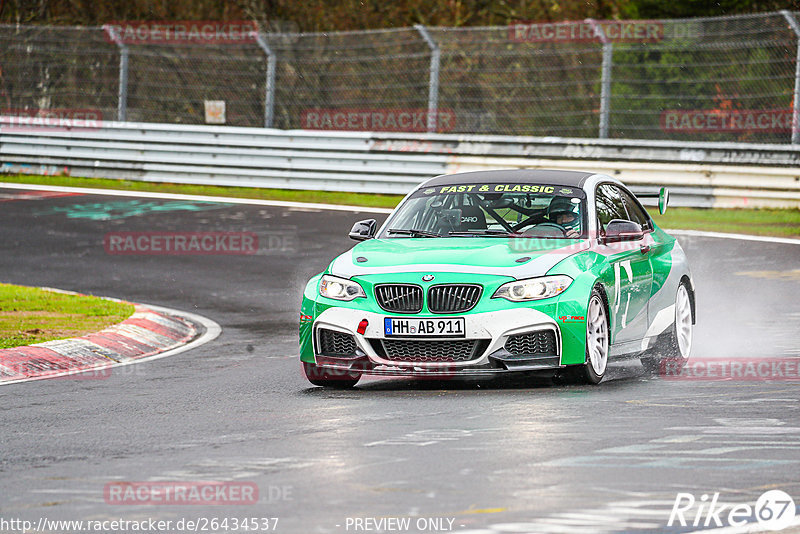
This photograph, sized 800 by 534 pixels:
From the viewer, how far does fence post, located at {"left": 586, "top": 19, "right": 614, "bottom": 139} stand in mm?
22625

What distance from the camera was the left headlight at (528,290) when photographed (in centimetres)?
922

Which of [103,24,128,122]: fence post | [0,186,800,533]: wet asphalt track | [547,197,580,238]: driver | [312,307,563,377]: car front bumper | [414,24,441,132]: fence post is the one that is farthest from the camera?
[103,24,128,122]: fence post

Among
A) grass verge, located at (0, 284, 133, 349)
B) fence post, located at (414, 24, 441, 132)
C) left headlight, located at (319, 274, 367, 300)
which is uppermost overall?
fence post, located at (414, 24, 441, 132)

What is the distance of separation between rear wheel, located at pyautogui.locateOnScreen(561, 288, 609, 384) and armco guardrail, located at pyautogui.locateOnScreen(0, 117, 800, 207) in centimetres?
1234

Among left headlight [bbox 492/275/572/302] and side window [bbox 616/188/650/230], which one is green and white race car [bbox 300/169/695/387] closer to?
left headlight [bbox 492/275/572/302]

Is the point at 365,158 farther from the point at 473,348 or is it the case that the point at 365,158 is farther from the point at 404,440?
the point at 404,440

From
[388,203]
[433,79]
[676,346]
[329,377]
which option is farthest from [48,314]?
[433,79]

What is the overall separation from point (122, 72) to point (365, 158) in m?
5.22

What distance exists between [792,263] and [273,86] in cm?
1144

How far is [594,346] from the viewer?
373 inches

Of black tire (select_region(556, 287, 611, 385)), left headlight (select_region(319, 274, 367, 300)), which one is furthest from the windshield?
left headlight (select_region(319, 274, 367, 300))

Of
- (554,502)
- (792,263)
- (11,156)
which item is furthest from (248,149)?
(554,502)

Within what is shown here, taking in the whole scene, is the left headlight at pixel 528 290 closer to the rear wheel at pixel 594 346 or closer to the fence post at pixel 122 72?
the rear wheel at pixel 594 346

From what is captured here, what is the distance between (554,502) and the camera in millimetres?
6000
